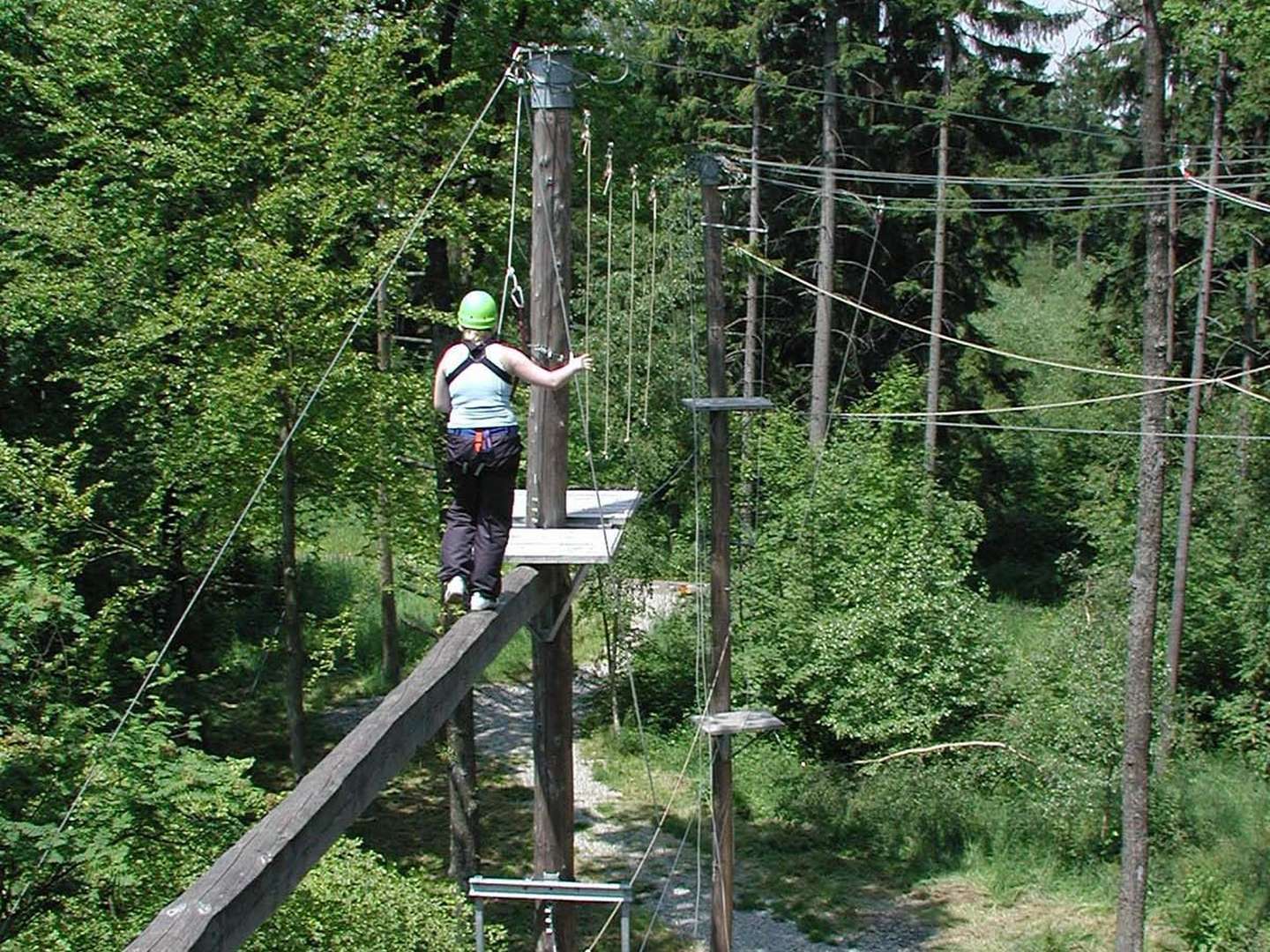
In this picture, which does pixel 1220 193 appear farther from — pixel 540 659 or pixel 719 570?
pixel 540 659

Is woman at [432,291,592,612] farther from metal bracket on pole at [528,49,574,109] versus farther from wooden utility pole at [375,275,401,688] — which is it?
wooden utility pole at [375,275,401,688]

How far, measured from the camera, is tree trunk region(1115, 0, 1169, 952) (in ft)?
39.2

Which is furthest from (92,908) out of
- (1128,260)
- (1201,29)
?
(1128,260)

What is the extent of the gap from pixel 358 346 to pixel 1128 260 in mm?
15465

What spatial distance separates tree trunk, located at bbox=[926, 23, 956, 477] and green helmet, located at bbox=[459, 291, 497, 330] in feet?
61.7

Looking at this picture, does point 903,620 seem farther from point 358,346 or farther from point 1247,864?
point 358,346

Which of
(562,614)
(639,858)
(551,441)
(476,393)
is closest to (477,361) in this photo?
(476,393)

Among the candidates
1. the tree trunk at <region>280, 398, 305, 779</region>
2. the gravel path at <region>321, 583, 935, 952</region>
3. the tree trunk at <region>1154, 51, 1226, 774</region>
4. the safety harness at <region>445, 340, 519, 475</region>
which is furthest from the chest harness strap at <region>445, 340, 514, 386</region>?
the tree trunk at <region>1154, 51, 1226, 774</region>

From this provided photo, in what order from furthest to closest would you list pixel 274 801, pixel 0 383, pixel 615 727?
pixel 615 727 < pixel 0 383 < pixel 274 801

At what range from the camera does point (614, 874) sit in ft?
50.6

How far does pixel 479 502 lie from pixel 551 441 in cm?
64

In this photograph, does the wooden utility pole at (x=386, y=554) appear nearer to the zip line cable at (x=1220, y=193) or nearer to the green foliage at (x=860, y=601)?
the green foliage at (x=860, y=601)

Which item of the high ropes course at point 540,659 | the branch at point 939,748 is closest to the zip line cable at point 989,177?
the high ropes course at point 540,659

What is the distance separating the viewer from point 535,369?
524cm
